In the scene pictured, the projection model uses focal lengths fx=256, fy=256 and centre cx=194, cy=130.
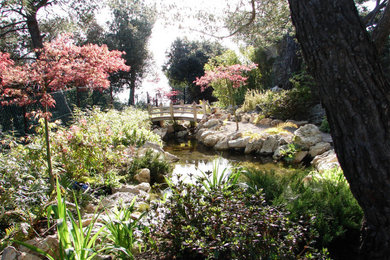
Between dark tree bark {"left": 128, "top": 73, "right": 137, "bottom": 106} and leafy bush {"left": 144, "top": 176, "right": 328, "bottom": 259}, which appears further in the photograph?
dark tree bark {"left": 128, "top": 73, "right": 137, "bottom": 106}

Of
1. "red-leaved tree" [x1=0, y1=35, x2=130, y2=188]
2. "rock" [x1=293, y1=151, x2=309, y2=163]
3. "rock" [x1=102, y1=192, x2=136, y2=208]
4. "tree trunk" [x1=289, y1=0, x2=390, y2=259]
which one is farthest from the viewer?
"rock" [x1=293, y1=151, x2=309, y2=163]

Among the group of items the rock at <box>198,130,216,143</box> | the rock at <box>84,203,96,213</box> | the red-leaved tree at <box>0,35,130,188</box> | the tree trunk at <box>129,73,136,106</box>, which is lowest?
the rock at <box>84,203,96,213</box>

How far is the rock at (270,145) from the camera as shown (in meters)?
7.37

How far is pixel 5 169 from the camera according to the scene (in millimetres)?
2730

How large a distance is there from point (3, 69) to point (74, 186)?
5.87 feet

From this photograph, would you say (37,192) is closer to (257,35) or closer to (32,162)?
(32,162)

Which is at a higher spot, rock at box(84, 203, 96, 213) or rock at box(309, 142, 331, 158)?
rock at box(309, 142, 331, 158)

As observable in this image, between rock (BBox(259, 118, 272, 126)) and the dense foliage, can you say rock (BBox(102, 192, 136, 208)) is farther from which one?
rock (BBox(259, 118, 272, 126))

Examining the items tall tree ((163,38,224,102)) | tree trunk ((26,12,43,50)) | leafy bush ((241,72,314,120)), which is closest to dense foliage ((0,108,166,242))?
tree trunk ((26,12,43,50))

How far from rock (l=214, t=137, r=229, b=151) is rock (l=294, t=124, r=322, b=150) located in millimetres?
2344

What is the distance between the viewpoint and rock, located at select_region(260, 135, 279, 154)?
7371mm

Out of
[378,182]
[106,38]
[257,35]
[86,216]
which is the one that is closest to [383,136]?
[378,182]

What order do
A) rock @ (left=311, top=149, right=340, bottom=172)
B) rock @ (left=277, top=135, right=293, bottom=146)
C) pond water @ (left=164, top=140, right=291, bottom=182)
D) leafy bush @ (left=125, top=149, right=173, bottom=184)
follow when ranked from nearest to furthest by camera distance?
1. leafy bush @ (left=125, top=149, right=173, bottom=184)
2. rock @ (left=311, top=149, right=340, bottom=172)
3. pond water @ (left=164, top=140, right=291, bottom=182)
4. rock @ (left=277, top=135, right=293, bottom=146)

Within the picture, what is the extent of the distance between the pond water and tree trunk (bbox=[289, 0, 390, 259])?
3.76 metres
